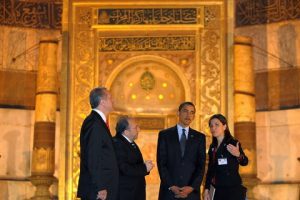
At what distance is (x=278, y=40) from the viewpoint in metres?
10.3

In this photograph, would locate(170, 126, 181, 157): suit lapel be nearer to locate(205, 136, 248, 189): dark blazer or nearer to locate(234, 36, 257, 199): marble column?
locate(205, 136, 248, 189): dark blazer

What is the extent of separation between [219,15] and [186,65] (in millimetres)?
913

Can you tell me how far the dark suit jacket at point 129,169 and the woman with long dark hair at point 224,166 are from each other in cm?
62

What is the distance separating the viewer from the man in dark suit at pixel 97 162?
4309 millimetres

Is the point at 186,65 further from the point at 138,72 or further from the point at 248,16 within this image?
the point at 248,16

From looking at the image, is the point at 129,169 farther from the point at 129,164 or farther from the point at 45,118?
the point at 45,118

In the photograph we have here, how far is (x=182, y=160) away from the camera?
5371 millimetres

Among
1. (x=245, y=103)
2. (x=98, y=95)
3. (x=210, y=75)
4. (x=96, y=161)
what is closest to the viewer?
(x=96, y=161)

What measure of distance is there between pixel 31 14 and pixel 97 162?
266 inches

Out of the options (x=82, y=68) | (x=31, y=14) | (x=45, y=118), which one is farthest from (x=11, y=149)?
(x=31, y=14)

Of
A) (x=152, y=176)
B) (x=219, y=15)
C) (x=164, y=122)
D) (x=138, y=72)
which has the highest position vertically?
(x=219, y=15)

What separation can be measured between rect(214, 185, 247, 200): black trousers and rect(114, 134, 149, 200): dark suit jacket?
2.30 feet

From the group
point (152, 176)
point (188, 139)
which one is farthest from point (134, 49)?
point (188, 139)

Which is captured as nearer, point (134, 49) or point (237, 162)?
point (237, 162)
